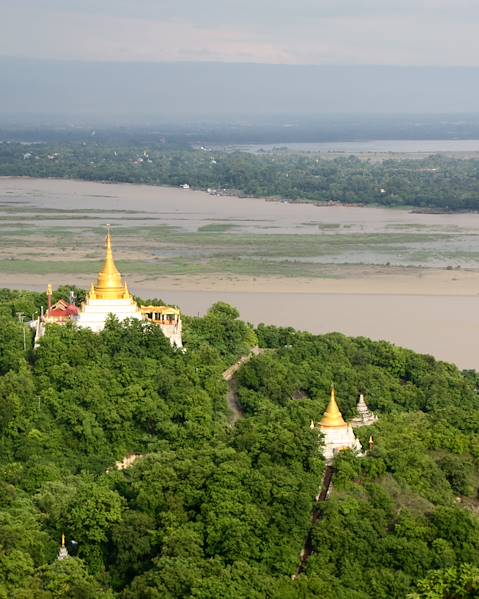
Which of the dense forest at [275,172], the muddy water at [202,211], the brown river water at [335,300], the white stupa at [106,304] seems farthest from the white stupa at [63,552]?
the dense forest at [275,172]

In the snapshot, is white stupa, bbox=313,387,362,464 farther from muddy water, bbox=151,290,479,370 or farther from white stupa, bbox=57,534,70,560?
muddy water, bbox=151,290,479,370

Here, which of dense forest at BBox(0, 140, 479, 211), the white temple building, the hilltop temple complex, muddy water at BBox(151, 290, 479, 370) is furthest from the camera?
dense forest at BBox(0, 140, 479, 211)

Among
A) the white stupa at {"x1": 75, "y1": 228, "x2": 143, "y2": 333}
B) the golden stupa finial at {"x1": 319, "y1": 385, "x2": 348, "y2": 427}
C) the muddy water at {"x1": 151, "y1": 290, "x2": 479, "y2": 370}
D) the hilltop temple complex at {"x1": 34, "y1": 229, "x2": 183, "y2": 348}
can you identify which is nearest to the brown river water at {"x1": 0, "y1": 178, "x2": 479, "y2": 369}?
the muddy water at {"x1": 151, "y1": 290, "x2": 479, "y2": 370}

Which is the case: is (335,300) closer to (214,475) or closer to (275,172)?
(214,475)

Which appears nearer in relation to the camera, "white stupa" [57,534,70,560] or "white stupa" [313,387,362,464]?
"white stupa" [57,534,70,560]

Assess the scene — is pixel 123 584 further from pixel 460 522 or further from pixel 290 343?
pixel 290 343

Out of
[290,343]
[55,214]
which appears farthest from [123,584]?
[55,214]

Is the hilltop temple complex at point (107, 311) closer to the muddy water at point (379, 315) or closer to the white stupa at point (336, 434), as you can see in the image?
the white stupa at point (336, 434)
